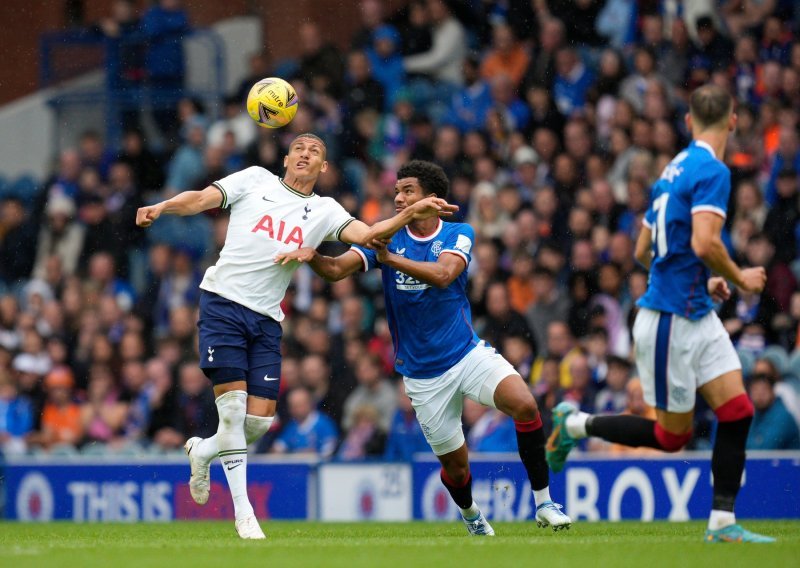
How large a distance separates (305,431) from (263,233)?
6.03 meters

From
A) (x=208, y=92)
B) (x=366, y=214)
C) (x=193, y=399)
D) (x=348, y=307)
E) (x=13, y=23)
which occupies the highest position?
(x=13, y=23)

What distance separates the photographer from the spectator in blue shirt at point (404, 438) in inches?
568

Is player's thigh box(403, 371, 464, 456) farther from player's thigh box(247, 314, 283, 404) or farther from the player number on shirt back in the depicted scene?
the player number on shirt back

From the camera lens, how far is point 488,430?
14.5 m

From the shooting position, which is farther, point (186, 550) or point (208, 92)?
point (208, 92)

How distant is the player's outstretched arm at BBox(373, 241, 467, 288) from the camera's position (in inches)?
374

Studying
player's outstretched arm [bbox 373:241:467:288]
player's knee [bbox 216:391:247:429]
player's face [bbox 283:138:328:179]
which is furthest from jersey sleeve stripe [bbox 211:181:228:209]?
player's knee [bbox 216:391:247:429]

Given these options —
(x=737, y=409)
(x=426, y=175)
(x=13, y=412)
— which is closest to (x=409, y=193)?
(x=426, y=175)

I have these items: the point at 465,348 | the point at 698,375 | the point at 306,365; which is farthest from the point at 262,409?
the point at 306,365

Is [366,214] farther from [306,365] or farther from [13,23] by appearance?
[13,23]

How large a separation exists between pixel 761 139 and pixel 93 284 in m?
9.26

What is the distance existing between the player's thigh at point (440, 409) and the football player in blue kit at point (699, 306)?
171 centimetres

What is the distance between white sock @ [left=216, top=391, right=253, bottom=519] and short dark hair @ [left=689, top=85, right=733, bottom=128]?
11.6 ft

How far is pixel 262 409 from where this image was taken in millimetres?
9867
